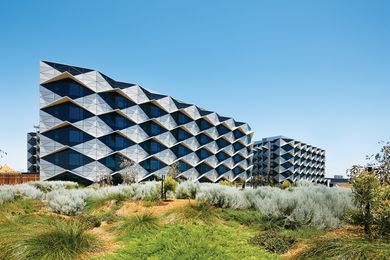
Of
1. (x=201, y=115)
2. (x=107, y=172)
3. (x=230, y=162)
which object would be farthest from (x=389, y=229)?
(x=230, y=162)

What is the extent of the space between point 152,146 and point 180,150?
640 centimetres

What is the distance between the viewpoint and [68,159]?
32688 millimetres

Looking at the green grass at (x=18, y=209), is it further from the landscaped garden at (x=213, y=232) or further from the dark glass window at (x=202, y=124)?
the dark glass window at (x=202, y=124)

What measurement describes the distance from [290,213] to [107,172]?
30942 mm

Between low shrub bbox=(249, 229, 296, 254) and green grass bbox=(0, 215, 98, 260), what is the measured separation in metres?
4.29

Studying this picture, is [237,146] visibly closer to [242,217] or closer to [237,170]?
[237,170]

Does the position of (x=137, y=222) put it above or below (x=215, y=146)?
below

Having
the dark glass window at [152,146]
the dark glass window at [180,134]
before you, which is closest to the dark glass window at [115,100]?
the dark glass window at [152,146]

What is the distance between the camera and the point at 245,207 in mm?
11195

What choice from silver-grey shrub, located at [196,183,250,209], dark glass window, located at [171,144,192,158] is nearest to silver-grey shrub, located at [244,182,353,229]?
silver-grey shrub, located at [196,183,250,209]

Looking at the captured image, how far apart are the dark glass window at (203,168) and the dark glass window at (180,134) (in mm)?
6558

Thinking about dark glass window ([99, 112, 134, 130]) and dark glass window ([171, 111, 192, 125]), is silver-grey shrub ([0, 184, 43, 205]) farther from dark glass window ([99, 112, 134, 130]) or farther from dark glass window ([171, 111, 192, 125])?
dark glass window ([171, 111, 192, 125])

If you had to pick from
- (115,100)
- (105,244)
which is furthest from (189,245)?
(115,100)

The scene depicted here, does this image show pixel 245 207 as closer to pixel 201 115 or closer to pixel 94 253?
pixel 94 253
